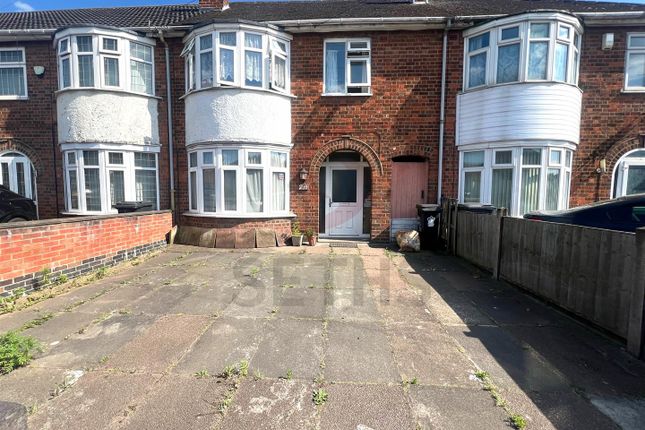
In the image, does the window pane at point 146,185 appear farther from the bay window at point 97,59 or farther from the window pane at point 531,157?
the window pane at point 531,157

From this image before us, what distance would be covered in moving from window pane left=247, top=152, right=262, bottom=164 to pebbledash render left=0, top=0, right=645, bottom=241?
28 mm

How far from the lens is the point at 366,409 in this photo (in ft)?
7.66

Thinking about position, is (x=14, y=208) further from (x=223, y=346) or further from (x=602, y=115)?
(x=602, y=115)

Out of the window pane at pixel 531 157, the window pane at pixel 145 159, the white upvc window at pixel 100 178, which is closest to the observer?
the window pane at pixel 531 157

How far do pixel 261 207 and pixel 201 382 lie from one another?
6315 mm

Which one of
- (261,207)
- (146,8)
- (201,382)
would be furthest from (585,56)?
(146,8)

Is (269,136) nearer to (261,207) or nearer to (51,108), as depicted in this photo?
(261,207)

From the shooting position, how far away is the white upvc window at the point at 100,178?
8.83 meters

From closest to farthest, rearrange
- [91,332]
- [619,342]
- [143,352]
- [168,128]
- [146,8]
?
[143,352] < [619,342] < [91,332] < [168,128] < [146,8]

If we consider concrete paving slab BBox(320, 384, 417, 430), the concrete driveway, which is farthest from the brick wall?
concrete paving slab BBox(320, 384, 417, 430)

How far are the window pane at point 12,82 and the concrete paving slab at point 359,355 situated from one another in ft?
40.7

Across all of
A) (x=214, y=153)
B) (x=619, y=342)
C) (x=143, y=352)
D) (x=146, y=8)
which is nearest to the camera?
(x=143, y=352)

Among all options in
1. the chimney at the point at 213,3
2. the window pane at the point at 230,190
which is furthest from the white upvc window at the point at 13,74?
the window pane at the point at 230,190

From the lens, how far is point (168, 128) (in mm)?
9422
